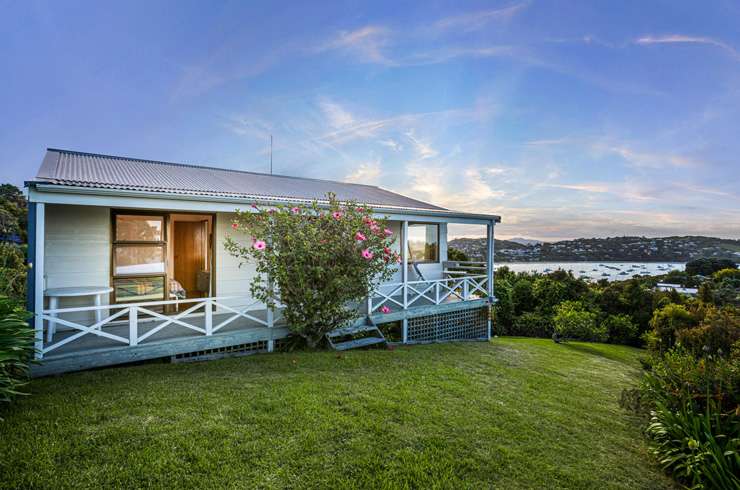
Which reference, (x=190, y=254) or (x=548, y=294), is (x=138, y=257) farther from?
(x=548, y=294)

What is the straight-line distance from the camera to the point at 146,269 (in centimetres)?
750

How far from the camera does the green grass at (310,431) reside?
2898mm

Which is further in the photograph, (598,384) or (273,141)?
(273,141)

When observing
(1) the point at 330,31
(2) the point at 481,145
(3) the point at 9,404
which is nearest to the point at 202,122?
(1) the point at 330,31

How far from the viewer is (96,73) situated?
11.5 meters

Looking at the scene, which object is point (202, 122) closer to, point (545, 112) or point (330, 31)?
point (330, 31)

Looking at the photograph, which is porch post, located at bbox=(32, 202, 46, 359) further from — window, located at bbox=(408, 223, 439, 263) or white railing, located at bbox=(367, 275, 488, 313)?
window, located at bbox=(408, 223, 439, 263)

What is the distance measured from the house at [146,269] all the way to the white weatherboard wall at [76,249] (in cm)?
2

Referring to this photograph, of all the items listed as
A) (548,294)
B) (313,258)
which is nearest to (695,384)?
(313,258)

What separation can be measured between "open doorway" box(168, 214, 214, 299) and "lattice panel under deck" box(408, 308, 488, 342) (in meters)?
5.67

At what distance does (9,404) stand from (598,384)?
31.4 feet

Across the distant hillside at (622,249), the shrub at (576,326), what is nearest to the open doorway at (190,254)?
the distant hillside at (622,249)

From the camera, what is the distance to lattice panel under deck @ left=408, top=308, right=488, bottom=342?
9.87 meters

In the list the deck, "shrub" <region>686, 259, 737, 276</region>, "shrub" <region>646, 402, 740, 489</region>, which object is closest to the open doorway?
the deck
